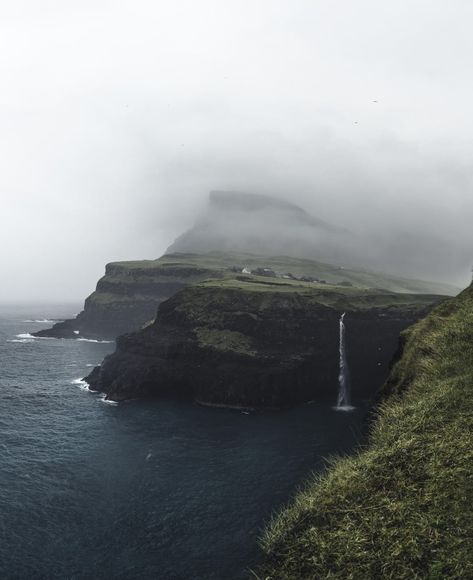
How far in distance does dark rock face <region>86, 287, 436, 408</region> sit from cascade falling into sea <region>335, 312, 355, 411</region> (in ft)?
4.71

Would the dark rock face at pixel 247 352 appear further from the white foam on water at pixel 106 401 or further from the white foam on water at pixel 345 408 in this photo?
the white foam on water at pixel 345 408

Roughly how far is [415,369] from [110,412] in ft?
201

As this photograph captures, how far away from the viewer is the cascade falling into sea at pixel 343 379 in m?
82.6

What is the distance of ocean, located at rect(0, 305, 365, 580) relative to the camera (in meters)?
33.4

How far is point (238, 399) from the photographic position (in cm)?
8069

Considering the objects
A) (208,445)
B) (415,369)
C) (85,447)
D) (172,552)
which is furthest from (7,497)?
(415,369)

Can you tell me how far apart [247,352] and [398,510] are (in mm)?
74916

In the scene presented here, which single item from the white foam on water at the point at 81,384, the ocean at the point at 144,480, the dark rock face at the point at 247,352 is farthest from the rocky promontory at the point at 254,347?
the ocean at the point at 144,480

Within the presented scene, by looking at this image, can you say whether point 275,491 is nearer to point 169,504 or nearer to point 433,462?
point 169,504

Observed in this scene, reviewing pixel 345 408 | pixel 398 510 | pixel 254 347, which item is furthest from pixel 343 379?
pixel 398 510

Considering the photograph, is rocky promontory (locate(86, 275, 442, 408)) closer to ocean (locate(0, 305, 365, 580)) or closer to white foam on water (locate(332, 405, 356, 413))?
ocean (locate(0, 305, 365, 580))

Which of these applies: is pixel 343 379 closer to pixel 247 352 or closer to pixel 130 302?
pixel 247 352

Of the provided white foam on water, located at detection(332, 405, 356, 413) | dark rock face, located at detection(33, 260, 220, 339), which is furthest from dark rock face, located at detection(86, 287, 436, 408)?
dark rock face, located at detection(33, 260, 220, 339)

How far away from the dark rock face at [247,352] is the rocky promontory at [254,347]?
9.1 inches
